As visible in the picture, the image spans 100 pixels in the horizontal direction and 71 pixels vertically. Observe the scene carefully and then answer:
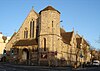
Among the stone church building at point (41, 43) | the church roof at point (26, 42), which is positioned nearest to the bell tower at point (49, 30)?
the stone church building at point (41, 43)

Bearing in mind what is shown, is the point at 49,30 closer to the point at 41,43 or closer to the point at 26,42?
the point at 41,43

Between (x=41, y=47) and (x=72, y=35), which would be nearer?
(x=41, y=47)

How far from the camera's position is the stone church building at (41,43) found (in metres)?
64.0

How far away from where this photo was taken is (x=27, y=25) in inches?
2970

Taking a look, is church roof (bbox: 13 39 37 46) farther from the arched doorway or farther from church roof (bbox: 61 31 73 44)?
church roof (bbox: 61 31 73 44)

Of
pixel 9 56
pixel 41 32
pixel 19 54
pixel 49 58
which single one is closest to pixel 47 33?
pixel 41 32

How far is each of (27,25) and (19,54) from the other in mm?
10178

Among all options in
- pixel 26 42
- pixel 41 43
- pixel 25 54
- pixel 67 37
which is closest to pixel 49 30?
pixel 41 43

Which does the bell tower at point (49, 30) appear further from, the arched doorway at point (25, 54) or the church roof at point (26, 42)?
the arched doorway at point (25, 54)

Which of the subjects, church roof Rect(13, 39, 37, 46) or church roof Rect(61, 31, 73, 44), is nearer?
church roof Rect(13, 39, 37, 46)

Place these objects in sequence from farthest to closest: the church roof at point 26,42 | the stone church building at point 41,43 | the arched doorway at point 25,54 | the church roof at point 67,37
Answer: the church roof at point 67,37 < the arched doorway at point 25,54 < the church roof at point 26,42 < the stone church building at point 41,43

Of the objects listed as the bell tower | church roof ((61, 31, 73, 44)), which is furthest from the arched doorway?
church roof ((61, 31, 73, 44))

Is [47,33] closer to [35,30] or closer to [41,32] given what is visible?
[41,32]

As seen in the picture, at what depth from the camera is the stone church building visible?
210 ft
